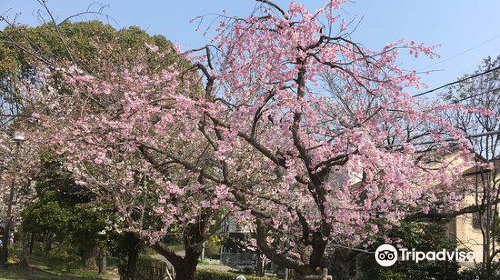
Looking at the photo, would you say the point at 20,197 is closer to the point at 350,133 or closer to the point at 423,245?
the point at 423,245

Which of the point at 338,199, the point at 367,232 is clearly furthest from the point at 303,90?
the point at 367,232

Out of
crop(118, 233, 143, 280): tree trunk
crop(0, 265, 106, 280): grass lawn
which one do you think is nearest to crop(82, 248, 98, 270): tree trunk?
crop(0, 265, 106, 280): grass lawn

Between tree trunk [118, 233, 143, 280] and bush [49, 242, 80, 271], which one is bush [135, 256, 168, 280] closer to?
tree trunk [118, 233, 143, 280]

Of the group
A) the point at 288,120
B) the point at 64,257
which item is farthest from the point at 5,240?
the point at 288,120

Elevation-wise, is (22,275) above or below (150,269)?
below

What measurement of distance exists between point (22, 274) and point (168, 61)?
30.0 feet

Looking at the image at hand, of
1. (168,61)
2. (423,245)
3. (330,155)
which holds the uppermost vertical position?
(168,61)

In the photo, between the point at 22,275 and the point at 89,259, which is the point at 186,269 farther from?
the point at 89,259

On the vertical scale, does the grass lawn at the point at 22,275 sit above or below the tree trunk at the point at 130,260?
below

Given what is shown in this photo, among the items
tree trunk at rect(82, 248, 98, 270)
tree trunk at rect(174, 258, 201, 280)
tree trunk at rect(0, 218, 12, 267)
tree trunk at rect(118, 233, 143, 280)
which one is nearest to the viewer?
tree trunk at rect(174, 258, 201, 280)

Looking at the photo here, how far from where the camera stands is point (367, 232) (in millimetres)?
9484

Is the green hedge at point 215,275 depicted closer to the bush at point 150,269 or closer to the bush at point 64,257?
the bush at point 150,269

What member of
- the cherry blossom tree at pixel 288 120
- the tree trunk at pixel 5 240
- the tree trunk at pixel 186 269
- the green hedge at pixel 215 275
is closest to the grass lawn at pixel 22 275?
the tree trunk at pixel 5 240

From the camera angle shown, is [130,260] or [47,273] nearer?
[130,260]
